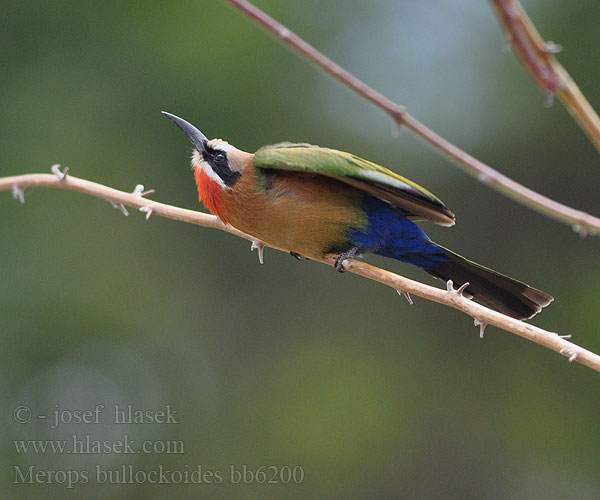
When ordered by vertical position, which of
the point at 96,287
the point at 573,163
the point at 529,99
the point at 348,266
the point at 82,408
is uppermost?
the point at 529,99

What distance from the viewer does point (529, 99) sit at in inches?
317

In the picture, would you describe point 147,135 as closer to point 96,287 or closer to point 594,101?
A: point 96,287

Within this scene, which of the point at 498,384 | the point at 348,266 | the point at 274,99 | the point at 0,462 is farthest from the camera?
the point at 274,99

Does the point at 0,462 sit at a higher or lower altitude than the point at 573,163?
lower

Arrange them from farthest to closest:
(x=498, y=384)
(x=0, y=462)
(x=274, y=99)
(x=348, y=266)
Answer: (x=274, y=99), (x=498, y=384), (x=0, y=462), (x=348, y=266)

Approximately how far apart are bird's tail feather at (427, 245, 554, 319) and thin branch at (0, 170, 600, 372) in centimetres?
64

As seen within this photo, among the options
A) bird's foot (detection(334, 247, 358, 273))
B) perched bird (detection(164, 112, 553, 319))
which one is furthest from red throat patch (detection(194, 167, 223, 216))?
bird's foot (detection(334, 247, 358, 273))

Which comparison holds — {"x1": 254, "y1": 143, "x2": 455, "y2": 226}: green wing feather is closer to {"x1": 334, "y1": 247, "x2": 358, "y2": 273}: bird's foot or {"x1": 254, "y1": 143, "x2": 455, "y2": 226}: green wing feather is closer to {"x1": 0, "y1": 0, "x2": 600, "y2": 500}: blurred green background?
{"x1": 334, "y1": 247, "x2": 358, "y2": 273}: bird's foot

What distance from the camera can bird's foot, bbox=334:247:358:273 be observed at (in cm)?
337

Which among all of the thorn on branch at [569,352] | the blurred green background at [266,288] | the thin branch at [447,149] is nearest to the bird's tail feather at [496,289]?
the thorn on branch at [569,352]

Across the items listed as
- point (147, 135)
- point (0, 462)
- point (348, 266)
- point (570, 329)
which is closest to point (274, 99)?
point (147, 135)

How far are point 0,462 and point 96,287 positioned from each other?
1.77 m

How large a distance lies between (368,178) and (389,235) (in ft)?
1.35

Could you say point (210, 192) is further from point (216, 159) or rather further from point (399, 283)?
point (399, 283)
